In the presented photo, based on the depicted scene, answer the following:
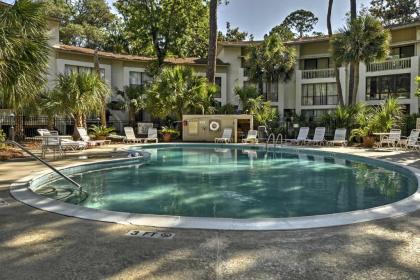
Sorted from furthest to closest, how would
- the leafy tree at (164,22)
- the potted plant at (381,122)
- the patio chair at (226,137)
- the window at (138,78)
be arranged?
1. the leafy tree at (164,22)
2. the window at (138,78)
3. the patio chair at (226,137)
4. the potted plant at (381,122)

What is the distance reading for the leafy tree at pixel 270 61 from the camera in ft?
104

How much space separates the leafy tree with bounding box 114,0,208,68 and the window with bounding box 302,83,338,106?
11.8 m

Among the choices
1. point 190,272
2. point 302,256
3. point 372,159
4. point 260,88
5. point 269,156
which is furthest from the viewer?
point 260,88

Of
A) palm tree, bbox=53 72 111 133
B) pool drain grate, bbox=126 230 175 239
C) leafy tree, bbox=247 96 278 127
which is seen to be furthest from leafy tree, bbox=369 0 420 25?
pool drain grate, bbox=126 230 175 239

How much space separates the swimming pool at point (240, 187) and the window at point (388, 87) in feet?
60.9

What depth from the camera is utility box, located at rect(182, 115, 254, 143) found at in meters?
24.6

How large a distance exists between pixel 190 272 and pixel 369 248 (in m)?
2.04

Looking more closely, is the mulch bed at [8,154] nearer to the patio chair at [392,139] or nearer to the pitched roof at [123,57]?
the patio chair at [392,139]

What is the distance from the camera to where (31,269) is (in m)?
3.60

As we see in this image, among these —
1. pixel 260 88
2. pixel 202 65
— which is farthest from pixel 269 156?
pixel 202 65

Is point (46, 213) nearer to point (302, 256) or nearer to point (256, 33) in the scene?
point (302, 256)

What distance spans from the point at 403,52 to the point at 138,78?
74.0 feet

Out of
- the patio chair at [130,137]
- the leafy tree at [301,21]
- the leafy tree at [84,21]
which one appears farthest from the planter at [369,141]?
the leafy tree at [301,21]

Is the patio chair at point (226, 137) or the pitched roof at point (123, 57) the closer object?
the patio chair at point (226, 137)
